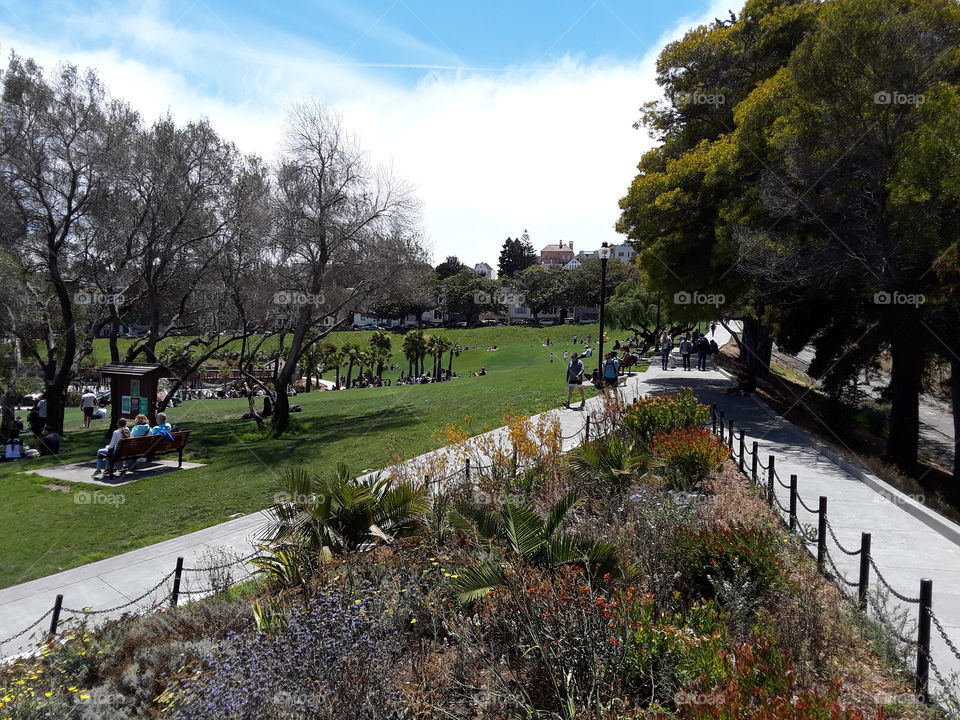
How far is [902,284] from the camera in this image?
532 inches

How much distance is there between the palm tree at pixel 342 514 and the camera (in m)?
6.30

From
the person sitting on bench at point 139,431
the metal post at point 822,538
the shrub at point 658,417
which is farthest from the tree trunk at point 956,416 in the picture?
the person sitting on bench at point 139,431

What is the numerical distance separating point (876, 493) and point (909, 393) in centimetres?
669

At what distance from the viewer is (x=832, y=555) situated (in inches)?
253

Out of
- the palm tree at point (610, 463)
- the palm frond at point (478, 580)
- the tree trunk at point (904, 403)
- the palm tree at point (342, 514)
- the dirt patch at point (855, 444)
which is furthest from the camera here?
the tree trunk at point (904, 403)

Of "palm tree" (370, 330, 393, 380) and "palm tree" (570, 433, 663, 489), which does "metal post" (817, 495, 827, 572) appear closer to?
"palm tree" (570, 433, 663, 489)

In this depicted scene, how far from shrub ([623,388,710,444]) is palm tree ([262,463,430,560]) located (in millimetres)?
4444

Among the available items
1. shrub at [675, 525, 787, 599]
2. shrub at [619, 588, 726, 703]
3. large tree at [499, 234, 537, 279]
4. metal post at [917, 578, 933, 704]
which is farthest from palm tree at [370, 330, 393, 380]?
large tree at [499, 234, 537, 279]

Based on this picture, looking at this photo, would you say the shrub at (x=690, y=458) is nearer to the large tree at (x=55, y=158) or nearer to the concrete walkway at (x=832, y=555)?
the concrete walkway at (x=832, y=555)

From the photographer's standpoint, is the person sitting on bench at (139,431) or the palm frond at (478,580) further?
the person sitting on bench at (139,431)

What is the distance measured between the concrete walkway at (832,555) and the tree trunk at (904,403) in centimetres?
482

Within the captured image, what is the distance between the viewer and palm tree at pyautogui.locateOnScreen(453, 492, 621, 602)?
4.77m

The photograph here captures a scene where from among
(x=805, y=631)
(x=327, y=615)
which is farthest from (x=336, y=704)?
(x=805, y=631)

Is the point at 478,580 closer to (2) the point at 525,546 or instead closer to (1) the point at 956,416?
(2) the point at 525,546
